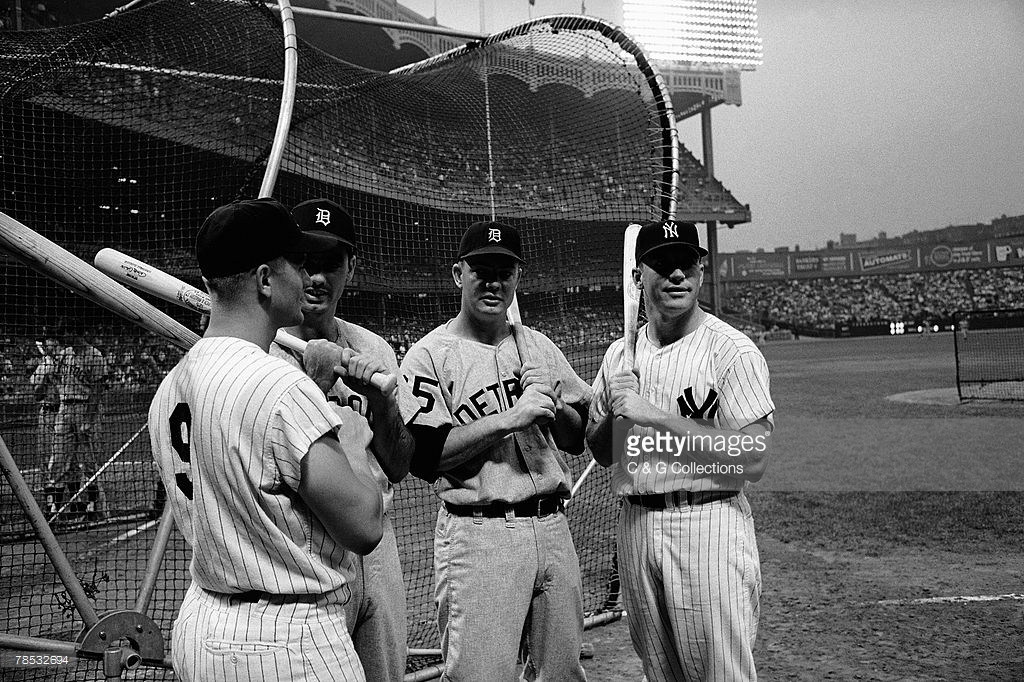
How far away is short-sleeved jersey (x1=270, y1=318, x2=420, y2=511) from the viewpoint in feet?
8.08

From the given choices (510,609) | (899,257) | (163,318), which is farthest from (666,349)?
(899,257)

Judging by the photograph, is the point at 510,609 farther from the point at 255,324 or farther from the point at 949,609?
the point at 949,609

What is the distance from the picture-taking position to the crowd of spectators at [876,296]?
63.5m

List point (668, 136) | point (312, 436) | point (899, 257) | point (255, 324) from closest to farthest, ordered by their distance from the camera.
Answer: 1. point (312, 436)
2. point (255, 324)
3. point (668, 136)
4. point (899, 257)

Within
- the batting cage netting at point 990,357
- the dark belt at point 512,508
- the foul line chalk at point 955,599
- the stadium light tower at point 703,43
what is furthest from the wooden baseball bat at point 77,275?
the stadium light tower at point 703,43

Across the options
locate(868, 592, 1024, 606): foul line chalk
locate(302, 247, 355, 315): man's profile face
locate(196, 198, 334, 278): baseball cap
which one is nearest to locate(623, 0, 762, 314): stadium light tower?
locate(868, 592, 1024, 606): foul line chalk

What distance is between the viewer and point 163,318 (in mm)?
2439

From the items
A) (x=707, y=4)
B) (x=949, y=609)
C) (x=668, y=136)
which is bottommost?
(x=949, y=609)

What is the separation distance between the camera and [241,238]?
1.58m

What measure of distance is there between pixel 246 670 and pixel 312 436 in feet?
1.55

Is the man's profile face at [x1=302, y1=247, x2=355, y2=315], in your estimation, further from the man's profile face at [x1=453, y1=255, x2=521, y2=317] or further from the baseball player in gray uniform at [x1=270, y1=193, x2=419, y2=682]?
the man's profile face at [x1=453, y1=255, x2=521, y2=317]

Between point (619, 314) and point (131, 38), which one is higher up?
point (131, 38)
